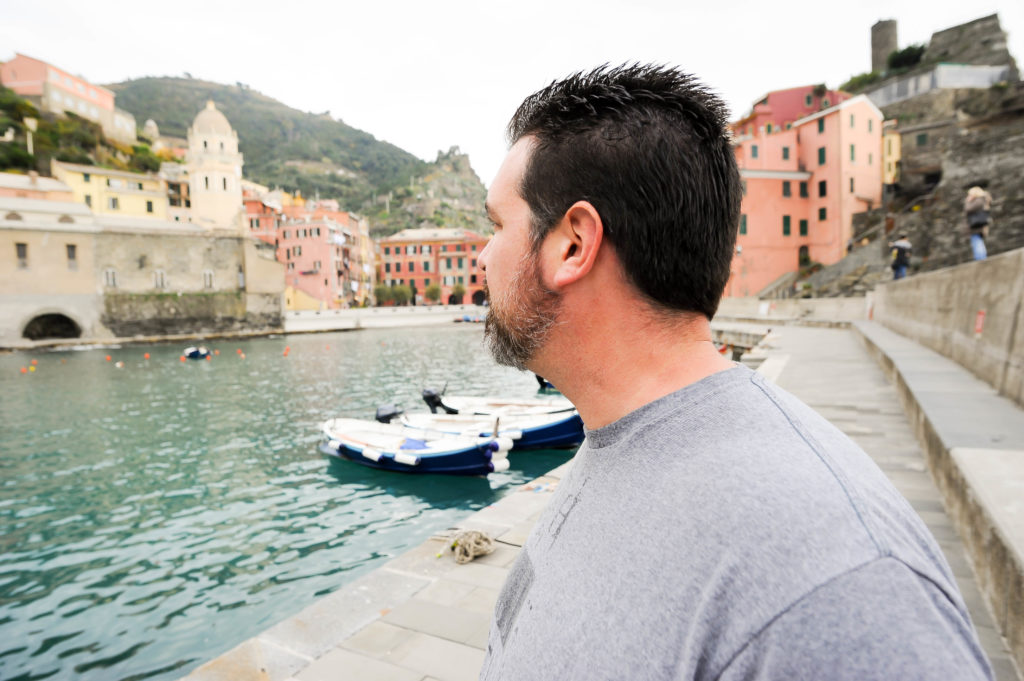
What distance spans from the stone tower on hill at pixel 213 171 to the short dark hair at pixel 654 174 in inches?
2513

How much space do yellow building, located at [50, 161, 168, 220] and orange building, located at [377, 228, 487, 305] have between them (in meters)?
26.4

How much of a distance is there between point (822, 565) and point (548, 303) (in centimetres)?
65

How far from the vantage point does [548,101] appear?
114cm

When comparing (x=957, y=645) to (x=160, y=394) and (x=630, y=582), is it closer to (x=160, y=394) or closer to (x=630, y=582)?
(x=630, y=582)

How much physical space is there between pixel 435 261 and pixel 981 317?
7312 cm

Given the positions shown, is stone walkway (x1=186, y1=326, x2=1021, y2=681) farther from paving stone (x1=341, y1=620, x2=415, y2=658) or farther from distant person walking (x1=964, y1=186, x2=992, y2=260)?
distant person walking (x1=964, y1=186, x2=992, y2=260)

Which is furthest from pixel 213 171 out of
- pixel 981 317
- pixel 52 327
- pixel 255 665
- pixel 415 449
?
pixel 981 317

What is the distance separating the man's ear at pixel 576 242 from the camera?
3.48ft

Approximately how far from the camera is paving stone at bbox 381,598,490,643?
3869 mm

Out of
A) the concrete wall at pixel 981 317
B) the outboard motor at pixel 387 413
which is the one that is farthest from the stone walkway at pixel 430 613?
the outboard motor at pixel 387 413

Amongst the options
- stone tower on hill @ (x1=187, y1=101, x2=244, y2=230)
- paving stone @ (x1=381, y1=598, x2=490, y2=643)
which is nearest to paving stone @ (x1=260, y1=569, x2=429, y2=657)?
paving stone @ (x1=381, y1=598, x2=490, y2=643)

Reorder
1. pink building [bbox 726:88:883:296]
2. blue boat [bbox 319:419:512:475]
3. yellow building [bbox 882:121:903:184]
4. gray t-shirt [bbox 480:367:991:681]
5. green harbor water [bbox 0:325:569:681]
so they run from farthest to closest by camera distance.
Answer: yellow building [bbox 882:121:903:184] → pink building [bbox 726:88:883:296] → blue boat [bbox 319:419:512:475] → green harbor water [bbox 0:325:569:681] → gray t-shirt [bbox 480:367:991:681]

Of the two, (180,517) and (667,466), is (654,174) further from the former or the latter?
(180,517)

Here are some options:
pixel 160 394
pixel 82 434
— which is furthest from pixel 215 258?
pixel 82 434
